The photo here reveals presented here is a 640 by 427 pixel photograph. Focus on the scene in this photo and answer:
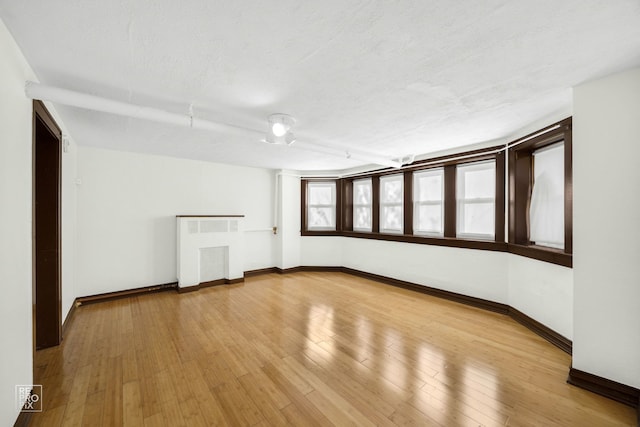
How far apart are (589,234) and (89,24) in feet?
12.1

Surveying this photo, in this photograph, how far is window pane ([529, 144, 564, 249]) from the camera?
9.30 ft

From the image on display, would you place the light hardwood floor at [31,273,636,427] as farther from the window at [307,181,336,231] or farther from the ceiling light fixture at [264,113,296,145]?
the window at [307,181,336,231]

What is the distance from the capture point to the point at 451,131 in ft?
10.4

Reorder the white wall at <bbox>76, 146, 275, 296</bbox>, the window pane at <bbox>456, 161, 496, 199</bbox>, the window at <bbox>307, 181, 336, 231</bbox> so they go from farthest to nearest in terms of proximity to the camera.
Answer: the window at <bbox>307, 181, 336, 231</bbox>, the white wall at <bbox>76, 146, 275, 296</bbox>, the window pane at <bbox>456, 161, 496, 199</bbox>

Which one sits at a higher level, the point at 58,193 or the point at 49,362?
the point at 58,193

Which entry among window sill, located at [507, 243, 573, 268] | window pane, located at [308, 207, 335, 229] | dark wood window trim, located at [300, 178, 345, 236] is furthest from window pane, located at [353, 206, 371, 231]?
window sill, located at [507, 243, 573, 268]

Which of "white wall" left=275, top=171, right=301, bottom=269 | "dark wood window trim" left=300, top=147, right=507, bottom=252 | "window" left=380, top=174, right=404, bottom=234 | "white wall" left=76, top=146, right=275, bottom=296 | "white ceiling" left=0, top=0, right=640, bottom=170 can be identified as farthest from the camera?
"white wall" left=275, top=171, right=301, bottom=269

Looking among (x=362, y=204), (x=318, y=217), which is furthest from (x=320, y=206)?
(x=362, y=204)

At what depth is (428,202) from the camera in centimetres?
456

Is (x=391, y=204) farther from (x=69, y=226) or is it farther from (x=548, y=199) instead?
(x=69, y=226)

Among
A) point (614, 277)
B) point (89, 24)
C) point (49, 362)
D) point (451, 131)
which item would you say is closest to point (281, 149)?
point (451, 131)

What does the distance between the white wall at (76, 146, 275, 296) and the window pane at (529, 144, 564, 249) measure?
16.7 feet

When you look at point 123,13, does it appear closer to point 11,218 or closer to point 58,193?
point 11,218

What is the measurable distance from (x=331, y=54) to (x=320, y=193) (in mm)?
4680
